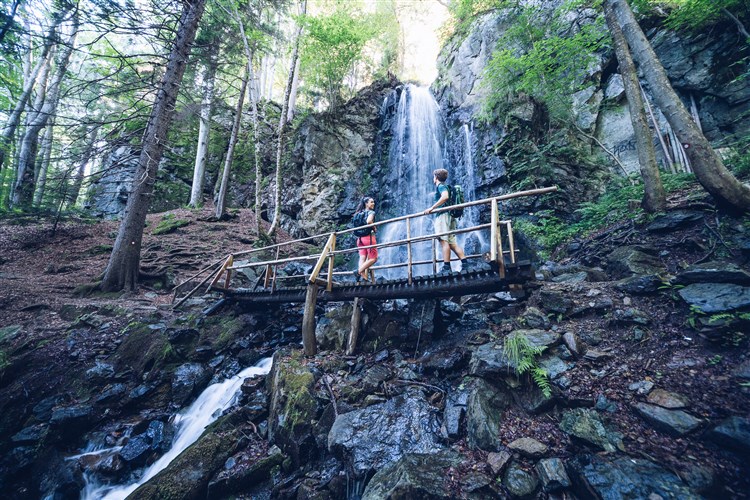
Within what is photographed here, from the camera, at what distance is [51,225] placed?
1179 centimetres

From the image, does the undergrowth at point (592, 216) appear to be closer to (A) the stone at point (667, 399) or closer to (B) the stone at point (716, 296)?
(B) the stone at point (716, 296)

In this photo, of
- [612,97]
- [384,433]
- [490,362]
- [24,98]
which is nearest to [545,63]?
[612,97]

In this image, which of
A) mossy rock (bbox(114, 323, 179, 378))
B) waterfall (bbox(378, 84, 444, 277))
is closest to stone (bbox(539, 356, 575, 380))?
mossy rock (bbox(114, 323, 179, 378))

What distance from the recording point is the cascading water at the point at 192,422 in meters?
4.41

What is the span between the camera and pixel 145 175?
8156mm

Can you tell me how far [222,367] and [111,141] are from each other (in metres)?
6.46

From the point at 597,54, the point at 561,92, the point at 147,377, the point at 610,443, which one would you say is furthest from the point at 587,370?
the point at 597,54

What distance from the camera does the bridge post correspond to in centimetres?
624

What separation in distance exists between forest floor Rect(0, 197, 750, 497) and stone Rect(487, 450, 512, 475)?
0.84ft

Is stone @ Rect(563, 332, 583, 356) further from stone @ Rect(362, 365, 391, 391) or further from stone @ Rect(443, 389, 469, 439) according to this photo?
stone @ Rect(362, 365, 391, 391)

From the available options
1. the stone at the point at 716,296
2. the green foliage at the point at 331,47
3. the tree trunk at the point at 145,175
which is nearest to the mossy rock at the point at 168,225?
the tree trunk at the point at 145,175

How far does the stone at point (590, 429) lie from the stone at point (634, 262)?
395 centimetres

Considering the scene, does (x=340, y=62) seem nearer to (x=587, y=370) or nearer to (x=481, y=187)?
(x=481, y=187)

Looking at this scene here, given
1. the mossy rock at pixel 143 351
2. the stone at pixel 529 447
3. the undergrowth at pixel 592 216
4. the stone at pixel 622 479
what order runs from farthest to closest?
the undergrowth at pixel 592 216 < the mossy rock at pixel 143 351 < the stone at pixel 529 447 < the stone at pixel 622 479
